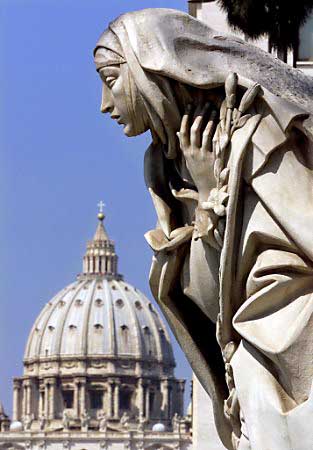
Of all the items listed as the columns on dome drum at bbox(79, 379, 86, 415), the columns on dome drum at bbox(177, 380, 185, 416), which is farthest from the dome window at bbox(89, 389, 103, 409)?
the columns on dome drum at bbox(177, 380, 185, 416)

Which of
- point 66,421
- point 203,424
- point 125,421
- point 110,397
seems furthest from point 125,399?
point 203,424

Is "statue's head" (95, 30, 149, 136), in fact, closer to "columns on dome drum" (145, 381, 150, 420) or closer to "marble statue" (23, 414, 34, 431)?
"marble statue" (23, 414, 34, 431)

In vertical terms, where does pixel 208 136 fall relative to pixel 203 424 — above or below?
above

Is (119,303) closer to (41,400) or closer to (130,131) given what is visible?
(41,400)

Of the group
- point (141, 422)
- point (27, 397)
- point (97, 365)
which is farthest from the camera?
point (27, 397)

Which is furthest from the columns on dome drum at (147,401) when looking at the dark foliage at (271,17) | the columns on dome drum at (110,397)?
the dark foliage at (271,17)

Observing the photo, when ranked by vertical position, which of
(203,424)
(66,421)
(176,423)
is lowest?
(176,423)

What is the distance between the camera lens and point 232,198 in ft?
13.2

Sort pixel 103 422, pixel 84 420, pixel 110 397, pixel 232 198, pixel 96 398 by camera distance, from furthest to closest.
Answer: pixel 96 398, pixel 110 397, pixel 84 420, pixel 103 422, pixel 232 198

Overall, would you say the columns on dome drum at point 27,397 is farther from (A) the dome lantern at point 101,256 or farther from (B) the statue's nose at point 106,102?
(B) the statue's nose at point 106,102

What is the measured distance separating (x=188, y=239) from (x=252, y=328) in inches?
15.2

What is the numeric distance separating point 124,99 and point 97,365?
140 metres

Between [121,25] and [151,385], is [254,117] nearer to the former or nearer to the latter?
[121,25]

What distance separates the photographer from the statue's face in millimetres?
4227
